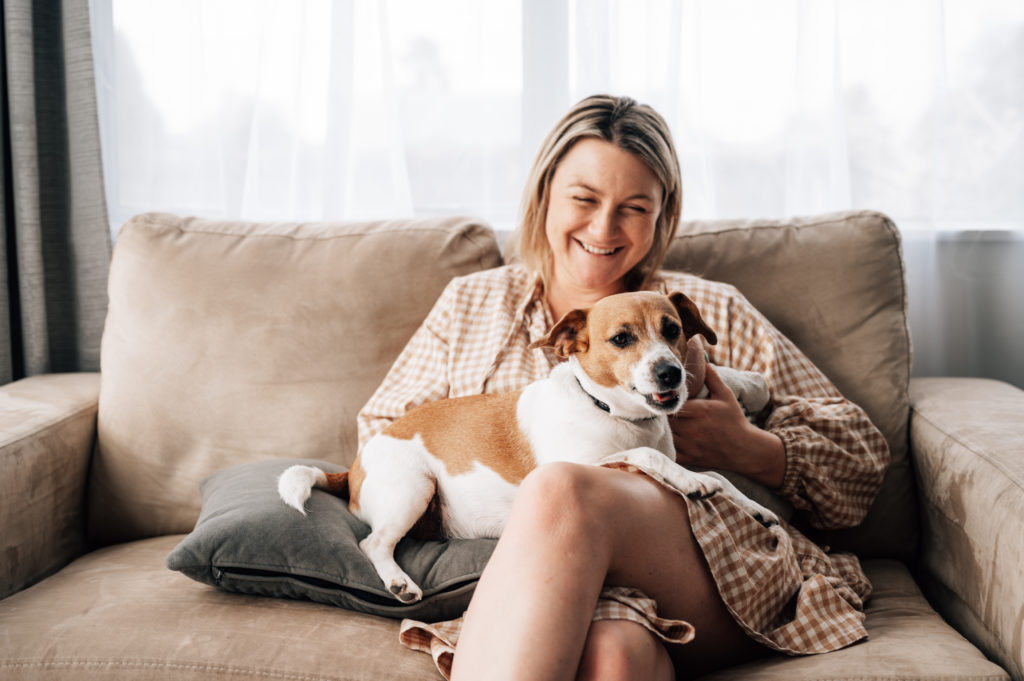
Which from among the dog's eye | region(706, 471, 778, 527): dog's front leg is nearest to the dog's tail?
the dog's eye

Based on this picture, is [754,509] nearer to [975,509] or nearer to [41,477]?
[975,509]

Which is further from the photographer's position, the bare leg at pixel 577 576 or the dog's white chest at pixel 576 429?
the dog's white chest at pixel 576 429

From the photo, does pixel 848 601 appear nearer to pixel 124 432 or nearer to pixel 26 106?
pixel 124 432

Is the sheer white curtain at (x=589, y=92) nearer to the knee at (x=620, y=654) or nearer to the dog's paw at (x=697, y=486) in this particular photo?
the dog's paw at (x=697, y=486)

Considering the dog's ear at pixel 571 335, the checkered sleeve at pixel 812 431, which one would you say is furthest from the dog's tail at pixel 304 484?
the checkered sleeve at pixel 812 431

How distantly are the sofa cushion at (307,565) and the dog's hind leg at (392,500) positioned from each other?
0.08ft

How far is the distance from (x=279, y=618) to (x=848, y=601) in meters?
0.99

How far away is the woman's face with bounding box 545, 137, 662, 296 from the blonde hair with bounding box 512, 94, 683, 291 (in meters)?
0.02

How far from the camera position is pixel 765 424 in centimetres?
167

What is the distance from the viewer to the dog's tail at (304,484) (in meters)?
1.50

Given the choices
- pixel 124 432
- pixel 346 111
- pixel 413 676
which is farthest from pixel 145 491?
pixel 346 111

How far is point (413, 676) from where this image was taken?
1.26m

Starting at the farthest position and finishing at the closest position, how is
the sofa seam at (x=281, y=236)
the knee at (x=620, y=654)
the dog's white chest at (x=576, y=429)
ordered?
1. the sofa seam at (x=281, y=236)
2. the dog's white chest at (x=576, y=429)
3. the knee at (x=620, y=654)

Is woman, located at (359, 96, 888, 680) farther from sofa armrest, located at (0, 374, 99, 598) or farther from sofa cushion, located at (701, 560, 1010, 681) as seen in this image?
sofa armrest, located at (0, 374, 99, 598)
